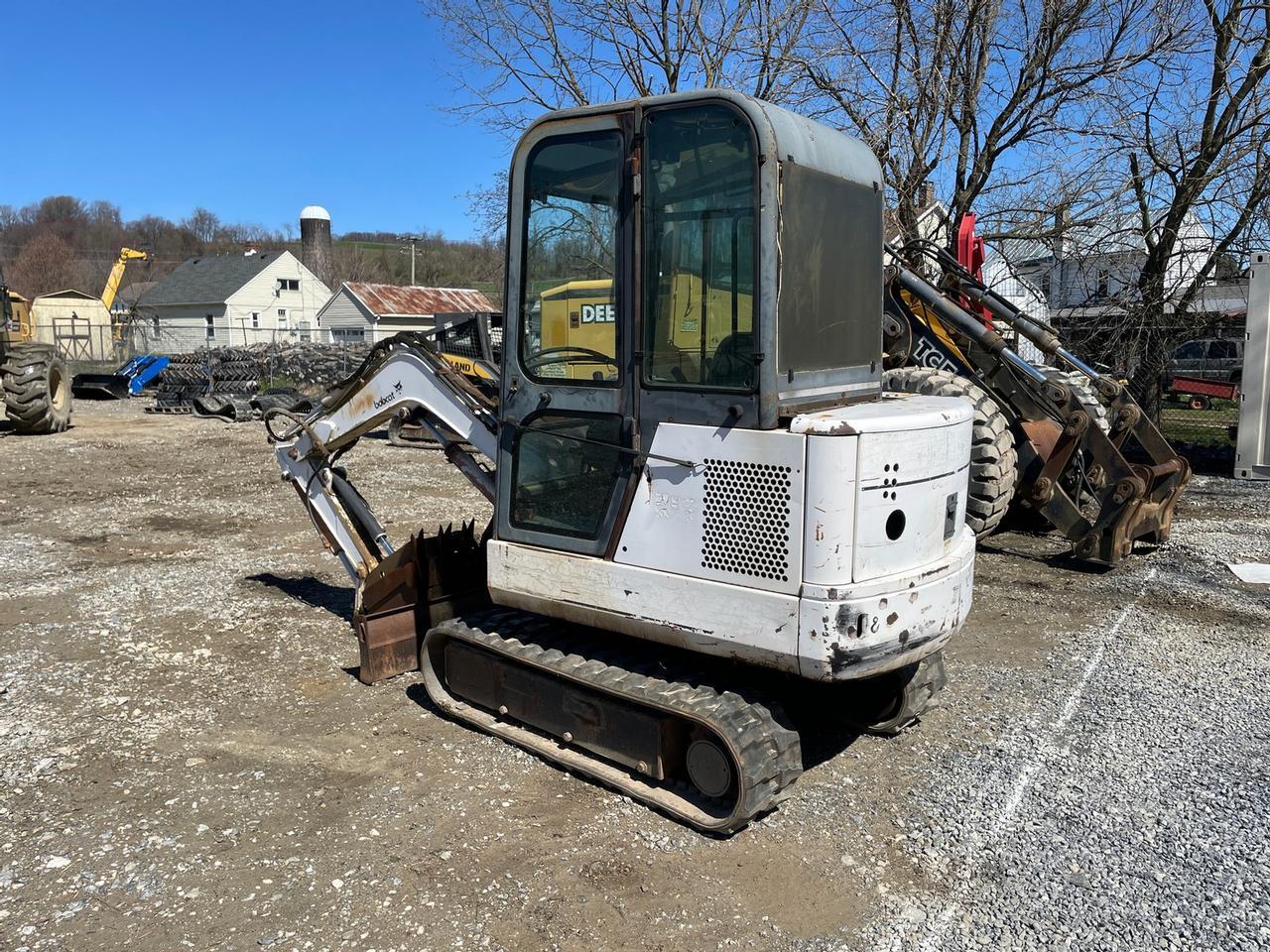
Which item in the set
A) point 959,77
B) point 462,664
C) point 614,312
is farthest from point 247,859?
point 959,77

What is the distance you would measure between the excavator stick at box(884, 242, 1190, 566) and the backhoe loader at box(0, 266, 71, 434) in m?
14.0

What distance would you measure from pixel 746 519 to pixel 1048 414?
527cm

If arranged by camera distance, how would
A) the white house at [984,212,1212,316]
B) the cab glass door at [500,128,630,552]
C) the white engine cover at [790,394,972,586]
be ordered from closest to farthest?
the white engine cover at [790,394,972,586] → the cab glass door at [500,128,630,552] → the white house at [984,212,1212,316]

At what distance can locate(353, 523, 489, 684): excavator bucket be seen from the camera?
17.4 ft

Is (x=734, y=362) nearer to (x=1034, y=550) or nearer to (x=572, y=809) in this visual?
(x=572, y=809)

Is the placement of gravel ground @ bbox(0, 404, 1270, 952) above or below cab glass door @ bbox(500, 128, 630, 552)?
below

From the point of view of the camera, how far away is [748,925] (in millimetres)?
3285

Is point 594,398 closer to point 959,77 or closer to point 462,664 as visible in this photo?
point 462,664

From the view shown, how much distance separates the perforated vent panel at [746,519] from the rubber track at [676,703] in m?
0.56

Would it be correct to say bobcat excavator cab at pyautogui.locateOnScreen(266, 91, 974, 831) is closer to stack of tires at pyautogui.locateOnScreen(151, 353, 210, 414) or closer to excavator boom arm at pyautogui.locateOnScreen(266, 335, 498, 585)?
excavator boom arm at pyautogui.locateOnScreen(266, 335, 498, 585)

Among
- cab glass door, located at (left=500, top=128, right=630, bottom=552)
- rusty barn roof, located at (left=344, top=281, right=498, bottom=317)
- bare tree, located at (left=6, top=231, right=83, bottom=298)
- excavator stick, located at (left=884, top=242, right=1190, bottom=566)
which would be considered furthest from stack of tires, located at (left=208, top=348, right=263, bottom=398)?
bare tree, located at (left=6, top=231, right=83, bottom=298)

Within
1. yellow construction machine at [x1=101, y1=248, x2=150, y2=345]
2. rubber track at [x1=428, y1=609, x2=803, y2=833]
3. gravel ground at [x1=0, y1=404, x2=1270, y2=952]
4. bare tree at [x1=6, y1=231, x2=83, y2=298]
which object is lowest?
gravel ground at [x1=0, y1=404, x2=1270, y2=952]

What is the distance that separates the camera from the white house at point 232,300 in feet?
166

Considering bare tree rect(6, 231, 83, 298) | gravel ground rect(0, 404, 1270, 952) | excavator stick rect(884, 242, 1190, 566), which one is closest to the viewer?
gravel ground rect(0, 404, 1270, 952)
